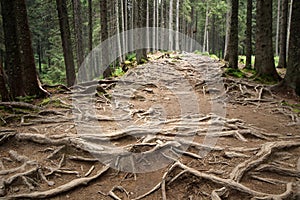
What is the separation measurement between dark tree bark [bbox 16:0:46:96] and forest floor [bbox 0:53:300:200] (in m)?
0.75

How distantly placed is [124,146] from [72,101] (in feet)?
13.2

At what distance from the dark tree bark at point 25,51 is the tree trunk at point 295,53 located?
347 inches

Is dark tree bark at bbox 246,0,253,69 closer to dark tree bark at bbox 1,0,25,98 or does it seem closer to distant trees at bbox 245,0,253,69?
distant trees at bbox 245,0,253,69

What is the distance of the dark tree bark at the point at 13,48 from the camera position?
27.1 ft

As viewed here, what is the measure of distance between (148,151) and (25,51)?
590cm

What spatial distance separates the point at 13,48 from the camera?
8289mm

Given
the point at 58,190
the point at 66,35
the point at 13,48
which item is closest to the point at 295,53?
the point at 58,190

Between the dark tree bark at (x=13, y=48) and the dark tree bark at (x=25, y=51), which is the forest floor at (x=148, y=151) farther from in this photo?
the dark tree bark at (x=13, y=48)

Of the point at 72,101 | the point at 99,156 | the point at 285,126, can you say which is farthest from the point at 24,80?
the point at 285,126

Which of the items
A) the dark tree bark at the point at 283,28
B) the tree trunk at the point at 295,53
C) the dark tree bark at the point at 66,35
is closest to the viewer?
the tree trunk at the point at 295,53

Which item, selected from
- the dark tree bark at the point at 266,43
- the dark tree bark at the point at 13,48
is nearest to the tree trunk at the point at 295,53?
the dark tree bark at the point at 266,43

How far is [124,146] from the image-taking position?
16.9ft

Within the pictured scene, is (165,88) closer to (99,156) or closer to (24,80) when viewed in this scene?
(24,80)

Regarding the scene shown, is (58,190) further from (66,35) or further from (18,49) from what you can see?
(66,35)
